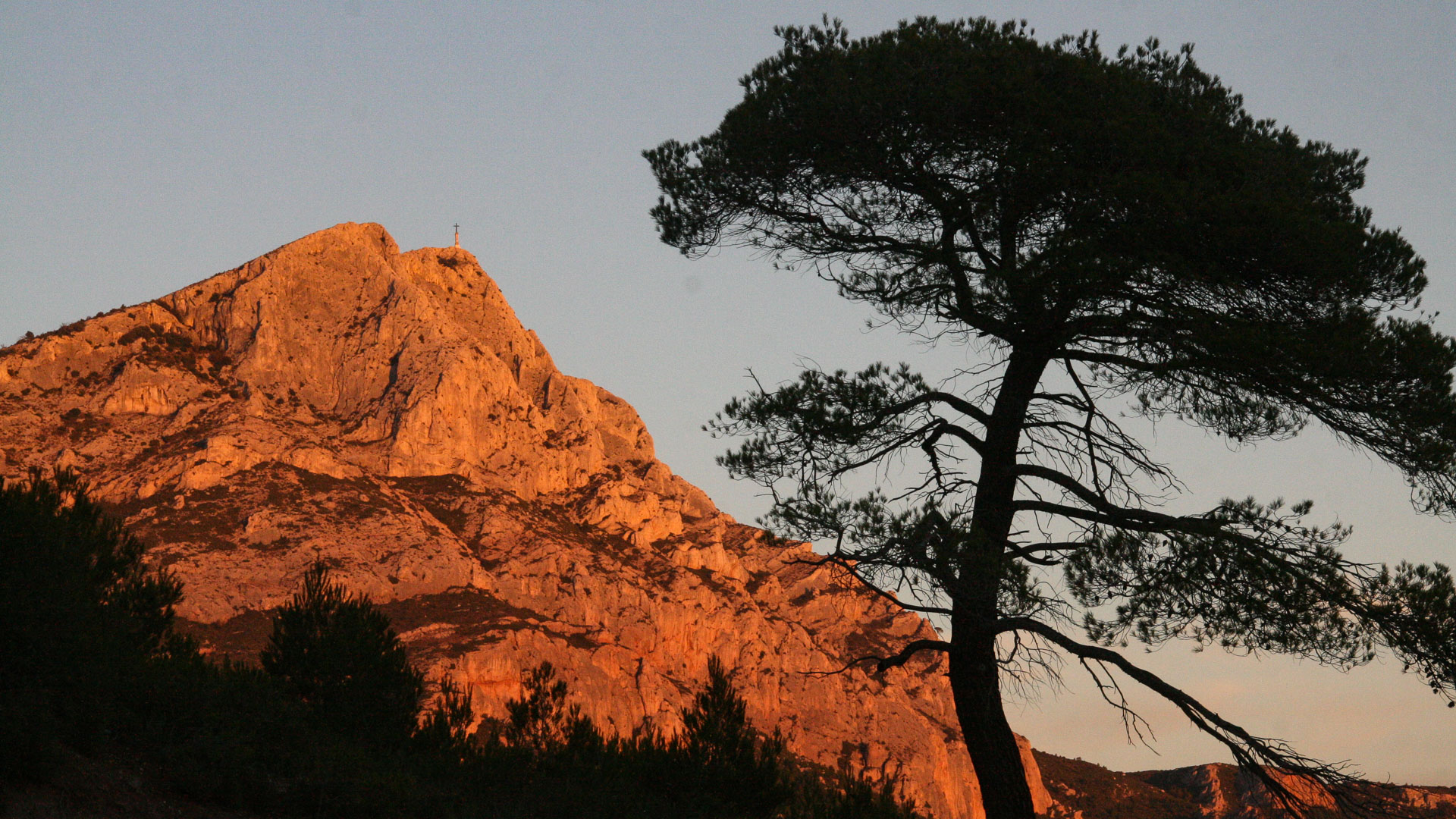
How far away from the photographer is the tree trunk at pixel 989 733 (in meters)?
11.2

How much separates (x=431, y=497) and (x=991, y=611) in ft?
353

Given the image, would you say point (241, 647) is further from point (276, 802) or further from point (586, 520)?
point (276, 802)

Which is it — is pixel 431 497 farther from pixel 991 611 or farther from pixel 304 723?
pixel 991 611

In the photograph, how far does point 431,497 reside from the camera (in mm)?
113438

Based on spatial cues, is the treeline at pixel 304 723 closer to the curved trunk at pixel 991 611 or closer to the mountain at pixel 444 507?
the curved trunk at pixel 991 611

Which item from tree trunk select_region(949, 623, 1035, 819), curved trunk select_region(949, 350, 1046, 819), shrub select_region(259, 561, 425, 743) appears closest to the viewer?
curved trunk select_region(949, 350, 1046, 819)

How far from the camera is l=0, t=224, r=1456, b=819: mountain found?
95.9 m

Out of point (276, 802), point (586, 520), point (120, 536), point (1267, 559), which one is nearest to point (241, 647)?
point (586, 520)

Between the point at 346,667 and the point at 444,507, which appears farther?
the point at 444,507

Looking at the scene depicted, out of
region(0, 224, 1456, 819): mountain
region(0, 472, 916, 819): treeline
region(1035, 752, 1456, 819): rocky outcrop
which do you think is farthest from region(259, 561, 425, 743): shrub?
region(0, 224, 1456, 819): mountain

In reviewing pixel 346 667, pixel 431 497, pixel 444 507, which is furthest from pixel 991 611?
pixel 431 497

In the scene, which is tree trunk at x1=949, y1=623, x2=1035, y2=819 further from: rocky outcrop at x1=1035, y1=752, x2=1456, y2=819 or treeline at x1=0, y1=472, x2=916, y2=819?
rocky outcrop at x1=1035, y1=752, x2=1456, y2=819

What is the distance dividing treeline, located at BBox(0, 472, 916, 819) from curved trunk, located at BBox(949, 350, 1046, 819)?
3215mm

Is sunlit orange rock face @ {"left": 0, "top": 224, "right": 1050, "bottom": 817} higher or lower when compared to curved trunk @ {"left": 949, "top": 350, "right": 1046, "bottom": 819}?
higher
